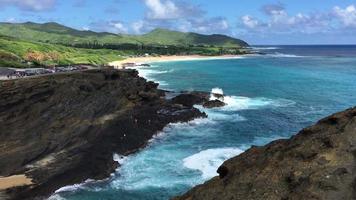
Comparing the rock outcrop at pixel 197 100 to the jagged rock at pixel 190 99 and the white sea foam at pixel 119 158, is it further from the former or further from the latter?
the white sea foam at pixel 119 158

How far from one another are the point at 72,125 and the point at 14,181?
54.0 feet

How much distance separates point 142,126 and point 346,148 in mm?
48313

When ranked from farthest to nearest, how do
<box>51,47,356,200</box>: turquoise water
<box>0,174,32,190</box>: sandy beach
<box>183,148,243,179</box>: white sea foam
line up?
<box>183,148,243,179</box>: white sea foam < <box>51,47,356,200</box>: turquoise water < <box>0,174,32,190</box>: sandy beach

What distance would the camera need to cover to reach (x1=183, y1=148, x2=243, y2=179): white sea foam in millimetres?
47125

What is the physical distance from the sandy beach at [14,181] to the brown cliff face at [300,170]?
81.3ft

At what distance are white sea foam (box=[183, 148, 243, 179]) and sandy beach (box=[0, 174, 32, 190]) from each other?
15506mm

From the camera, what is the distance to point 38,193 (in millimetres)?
40531

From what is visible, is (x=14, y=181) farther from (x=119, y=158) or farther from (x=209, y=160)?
(x=209, y=160)

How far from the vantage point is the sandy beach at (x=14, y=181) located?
1635 inches

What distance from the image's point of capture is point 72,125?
58.5 meters

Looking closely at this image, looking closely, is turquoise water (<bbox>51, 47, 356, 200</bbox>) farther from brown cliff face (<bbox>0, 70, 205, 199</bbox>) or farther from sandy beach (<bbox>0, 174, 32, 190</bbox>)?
sandy beach (<bbox>0, 174, 32, 190</bbox>)

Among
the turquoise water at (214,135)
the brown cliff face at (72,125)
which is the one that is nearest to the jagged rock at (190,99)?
Answer: the brown cliff face at (72,125)

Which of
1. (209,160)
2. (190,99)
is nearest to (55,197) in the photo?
(209,160)

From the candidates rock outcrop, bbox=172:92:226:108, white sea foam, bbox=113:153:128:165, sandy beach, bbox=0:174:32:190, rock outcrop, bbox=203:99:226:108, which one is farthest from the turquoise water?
sandy beach, bbox=0:174:32:190
